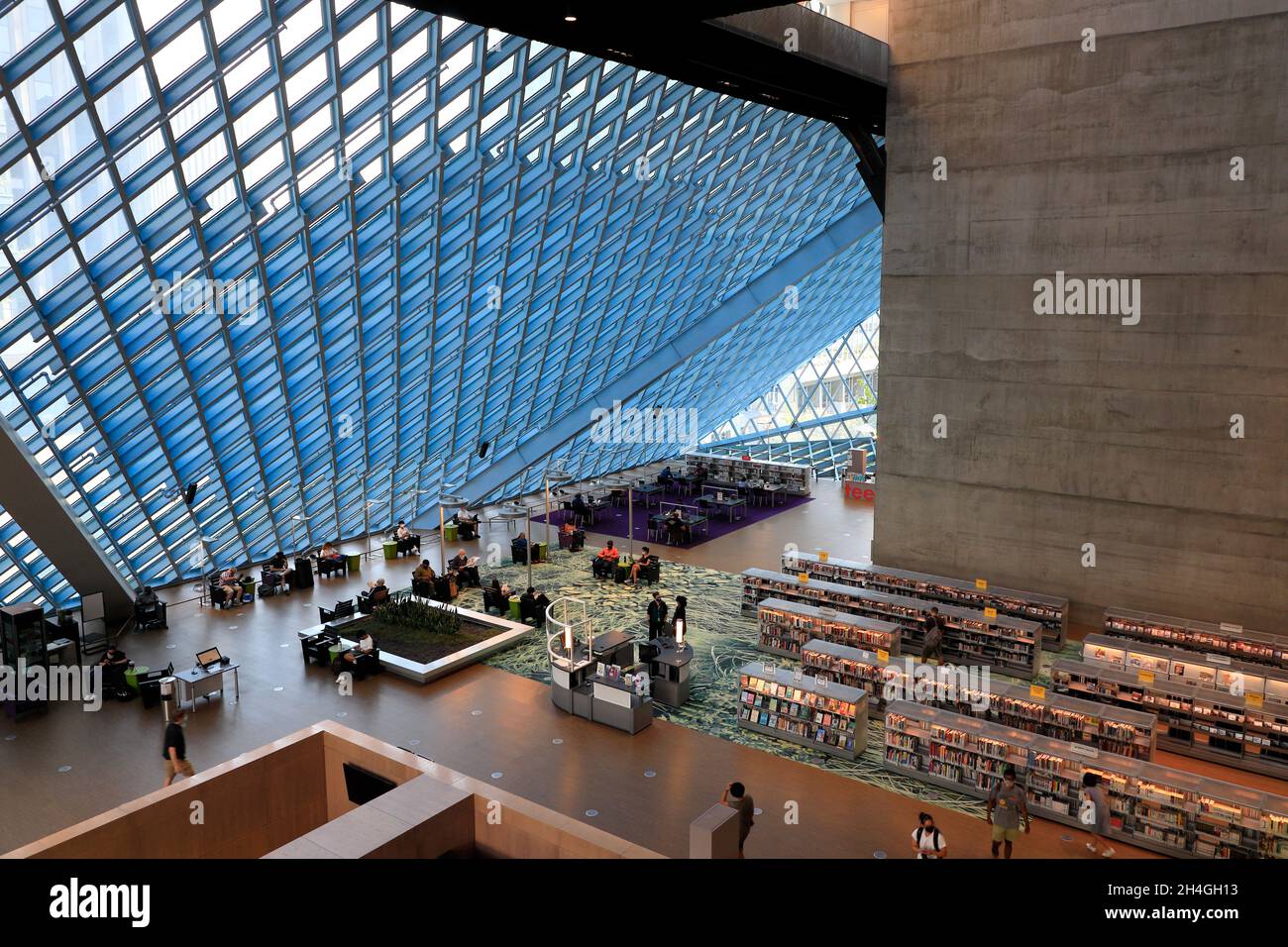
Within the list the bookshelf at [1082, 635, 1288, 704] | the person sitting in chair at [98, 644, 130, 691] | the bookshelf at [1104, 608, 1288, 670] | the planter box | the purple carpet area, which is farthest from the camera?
the purple carpet area

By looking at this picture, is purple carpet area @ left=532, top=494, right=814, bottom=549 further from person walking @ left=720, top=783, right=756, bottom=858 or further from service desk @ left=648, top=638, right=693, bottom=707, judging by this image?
person walking @ left=720, top=783, right=756, bottom=858

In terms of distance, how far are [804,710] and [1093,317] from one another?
40.6 ft

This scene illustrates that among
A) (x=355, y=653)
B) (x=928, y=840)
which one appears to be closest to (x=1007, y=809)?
(x=928, y=840)

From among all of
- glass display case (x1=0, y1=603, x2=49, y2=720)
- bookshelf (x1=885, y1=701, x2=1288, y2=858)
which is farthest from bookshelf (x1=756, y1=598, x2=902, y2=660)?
glass display case (x1=0, y1=603, x2=49, y2=720)

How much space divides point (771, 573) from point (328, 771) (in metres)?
13.3

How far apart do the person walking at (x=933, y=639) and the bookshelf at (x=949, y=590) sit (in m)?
1.41

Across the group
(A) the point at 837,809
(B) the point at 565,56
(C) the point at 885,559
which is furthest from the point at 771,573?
(B) the point at 565,56

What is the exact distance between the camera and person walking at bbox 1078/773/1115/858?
13.9m

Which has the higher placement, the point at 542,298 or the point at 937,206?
the point at 937,206

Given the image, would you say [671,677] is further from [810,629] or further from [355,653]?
[355,653]

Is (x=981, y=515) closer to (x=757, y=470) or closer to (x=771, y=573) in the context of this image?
(x=771, y=573)

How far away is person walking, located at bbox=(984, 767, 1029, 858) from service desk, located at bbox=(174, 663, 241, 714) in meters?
14.2

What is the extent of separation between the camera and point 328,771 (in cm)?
1324

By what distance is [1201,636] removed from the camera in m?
19.9
